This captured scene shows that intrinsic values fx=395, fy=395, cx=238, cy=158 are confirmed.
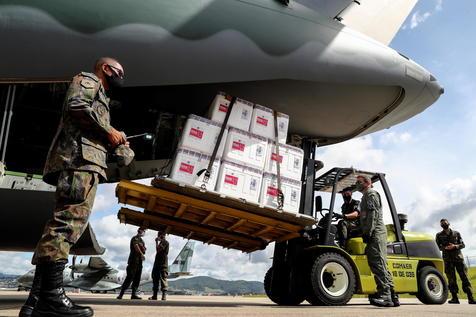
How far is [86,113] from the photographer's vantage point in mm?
2631

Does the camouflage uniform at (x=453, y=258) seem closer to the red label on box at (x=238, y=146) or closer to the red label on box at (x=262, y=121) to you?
the red label on box at (x=262, y=121)

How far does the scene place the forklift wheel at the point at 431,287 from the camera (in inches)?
279

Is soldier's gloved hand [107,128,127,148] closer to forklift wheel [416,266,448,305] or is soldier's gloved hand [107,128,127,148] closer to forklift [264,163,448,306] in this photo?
forklift [264,163,448,306]

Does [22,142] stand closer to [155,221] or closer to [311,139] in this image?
[155,221]

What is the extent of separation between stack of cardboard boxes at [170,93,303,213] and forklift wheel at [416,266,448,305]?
3.45m

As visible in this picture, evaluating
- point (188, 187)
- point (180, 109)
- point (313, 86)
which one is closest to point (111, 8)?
point (180, 109)

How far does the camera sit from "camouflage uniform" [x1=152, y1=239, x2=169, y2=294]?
33.5ft

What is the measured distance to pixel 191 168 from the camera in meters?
4.86

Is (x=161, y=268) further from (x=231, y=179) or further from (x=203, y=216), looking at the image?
(x=231, y=179)

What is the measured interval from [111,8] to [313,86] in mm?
3059

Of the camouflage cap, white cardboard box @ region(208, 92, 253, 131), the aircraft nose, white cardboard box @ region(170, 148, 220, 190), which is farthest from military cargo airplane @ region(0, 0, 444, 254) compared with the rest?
the camouflage cap

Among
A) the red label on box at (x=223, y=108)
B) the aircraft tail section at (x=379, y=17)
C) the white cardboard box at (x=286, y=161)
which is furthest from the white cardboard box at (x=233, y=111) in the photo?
the aircraft tail section at (x=379, y=17)

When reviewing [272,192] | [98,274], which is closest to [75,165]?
[272,192]

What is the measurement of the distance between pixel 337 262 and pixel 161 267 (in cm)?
577
